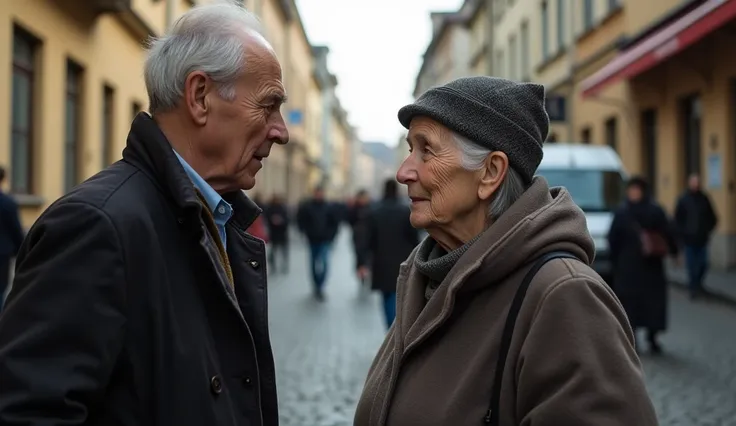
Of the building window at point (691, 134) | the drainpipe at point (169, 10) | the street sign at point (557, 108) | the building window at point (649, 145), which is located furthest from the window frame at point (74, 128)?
the building window at point (649, 145)

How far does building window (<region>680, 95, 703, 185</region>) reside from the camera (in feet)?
66.1

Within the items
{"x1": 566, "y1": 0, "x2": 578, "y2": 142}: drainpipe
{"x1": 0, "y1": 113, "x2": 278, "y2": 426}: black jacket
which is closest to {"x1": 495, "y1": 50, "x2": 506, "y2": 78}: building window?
{"x1": 566, "y1": 0, "x2": 578, "y2": 142}: drainpipe

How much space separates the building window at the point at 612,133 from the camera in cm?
2566

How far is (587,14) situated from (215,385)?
25.9 m

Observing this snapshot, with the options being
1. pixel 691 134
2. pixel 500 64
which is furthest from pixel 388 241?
pixel 500 64

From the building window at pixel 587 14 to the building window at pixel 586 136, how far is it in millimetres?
3069

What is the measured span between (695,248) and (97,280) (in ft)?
44.8

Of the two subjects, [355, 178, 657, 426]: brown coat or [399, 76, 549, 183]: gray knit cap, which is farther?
[399, 76, 549, 183]: gray knit cap

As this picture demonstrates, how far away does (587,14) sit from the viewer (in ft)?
88.2

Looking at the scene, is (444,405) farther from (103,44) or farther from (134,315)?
(103,44)

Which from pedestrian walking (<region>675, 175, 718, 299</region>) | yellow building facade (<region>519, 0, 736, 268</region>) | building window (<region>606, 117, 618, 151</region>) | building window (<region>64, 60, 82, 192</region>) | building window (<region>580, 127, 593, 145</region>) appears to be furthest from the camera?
building window (<region>580, 127, 593, 145</region>)

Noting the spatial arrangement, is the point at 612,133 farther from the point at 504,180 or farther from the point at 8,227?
the point at 504,180

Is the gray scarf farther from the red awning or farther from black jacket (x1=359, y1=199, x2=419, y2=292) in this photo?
the red awning

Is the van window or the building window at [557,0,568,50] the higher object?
the building window at [557,0,568,50]
